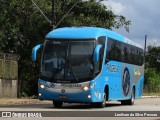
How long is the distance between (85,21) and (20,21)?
5759 mm

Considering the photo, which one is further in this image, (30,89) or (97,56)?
(30,89)

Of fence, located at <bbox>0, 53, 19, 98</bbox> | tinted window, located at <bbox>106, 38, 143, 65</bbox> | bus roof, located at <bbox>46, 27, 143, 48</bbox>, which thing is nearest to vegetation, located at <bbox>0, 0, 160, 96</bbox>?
fence, located at <bbox>0, 53, 19, 98</bbox>

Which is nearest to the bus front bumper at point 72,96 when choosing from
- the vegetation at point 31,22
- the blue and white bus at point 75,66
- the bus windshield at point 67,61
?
the blue and white bus at point 75,66

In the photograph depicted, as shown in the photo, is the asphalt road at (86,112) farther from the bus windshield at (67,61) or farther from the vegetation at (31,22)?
the vegetation at (31,22)

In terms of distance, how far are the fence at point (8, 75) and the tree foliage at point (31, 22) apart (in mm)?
4034

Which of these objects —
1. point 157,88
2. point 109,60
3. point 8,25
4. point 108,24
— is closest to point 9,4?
point 8,25

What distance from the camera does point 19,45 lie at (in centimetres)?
4697

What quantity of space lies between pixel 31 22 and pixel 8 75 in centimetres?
899

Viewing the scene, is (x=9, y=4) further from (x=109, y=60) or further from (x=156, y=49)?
(x=156, y=49)

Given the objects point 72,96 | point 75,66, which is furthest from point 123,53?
point 72,96

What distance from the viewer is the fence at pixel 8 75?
124 ft

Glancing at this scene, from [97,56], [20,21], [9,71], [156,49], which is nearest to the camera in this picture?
[97,56]

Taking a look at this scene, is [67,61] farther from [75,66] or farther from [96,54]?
[96,54]

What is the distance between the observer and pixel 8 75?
1531 inches
